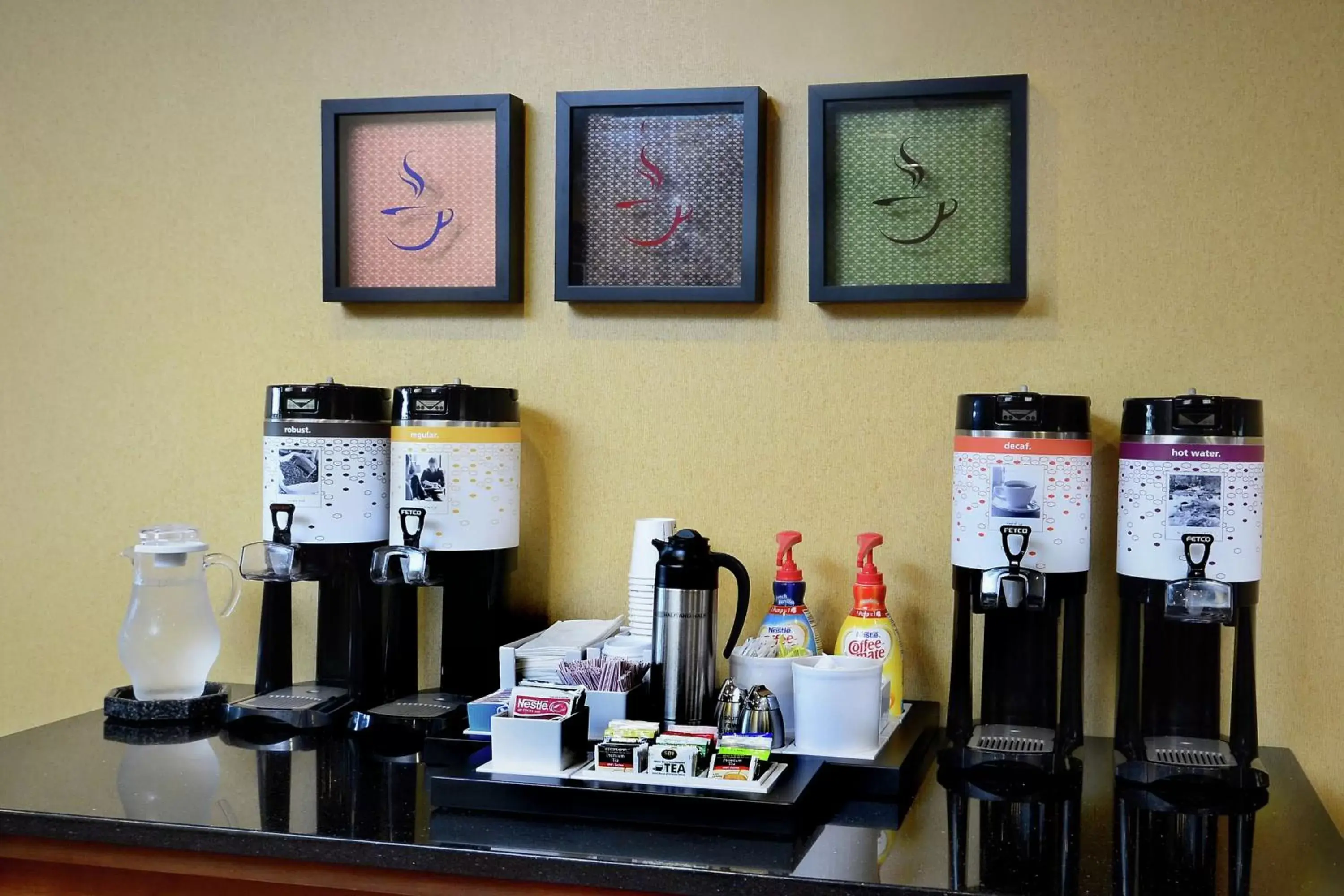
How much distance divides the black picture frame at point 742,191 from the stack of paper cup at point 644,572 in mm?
332

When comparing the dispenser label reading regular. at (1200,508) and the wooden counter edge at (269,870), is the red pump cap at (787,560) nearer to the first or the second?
the dispenser label reading regular. at (1200,508)

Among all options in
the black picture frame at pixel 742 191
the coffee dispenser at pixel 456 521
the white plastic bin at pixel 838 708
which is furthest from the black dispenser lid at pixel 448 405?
the white plastic bin at pixel 838 708

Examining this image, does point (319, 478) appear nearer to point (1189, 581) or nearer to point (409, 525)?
point (409, 525)

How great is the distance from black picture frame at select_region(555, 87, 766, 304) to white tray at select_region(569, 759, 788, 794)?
726mm

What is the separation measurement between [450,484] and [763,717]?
21.6 inches

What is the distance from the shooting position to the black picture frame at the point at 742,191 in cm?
183

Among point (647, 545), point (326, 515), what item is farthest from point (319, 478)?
point (647, 545)

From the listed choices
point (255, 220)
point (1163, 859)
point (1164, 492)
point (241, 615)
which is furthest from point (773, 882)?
point (255, 220)

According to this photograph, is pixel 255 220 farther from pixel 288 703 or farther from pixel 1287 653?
pixel 1287 653

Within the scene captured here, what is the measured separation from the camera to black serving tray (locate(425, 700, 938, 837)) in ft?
4.34

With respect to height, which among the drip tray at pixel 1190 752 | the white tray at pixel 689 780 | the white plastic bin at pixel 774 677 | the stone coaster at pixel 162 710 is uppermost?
the white plastic bin at pixel 774 677

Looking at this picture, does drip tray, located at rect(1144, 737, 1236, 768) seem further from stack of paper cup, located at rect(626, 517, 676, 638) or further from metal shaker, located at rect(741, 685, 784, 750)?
stack of paper cup, located at rect(626, 517, 676, 638)

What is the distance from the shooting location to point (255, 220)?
6.77 feet

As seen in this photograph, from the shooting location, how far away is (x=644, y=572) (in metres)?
1.80
